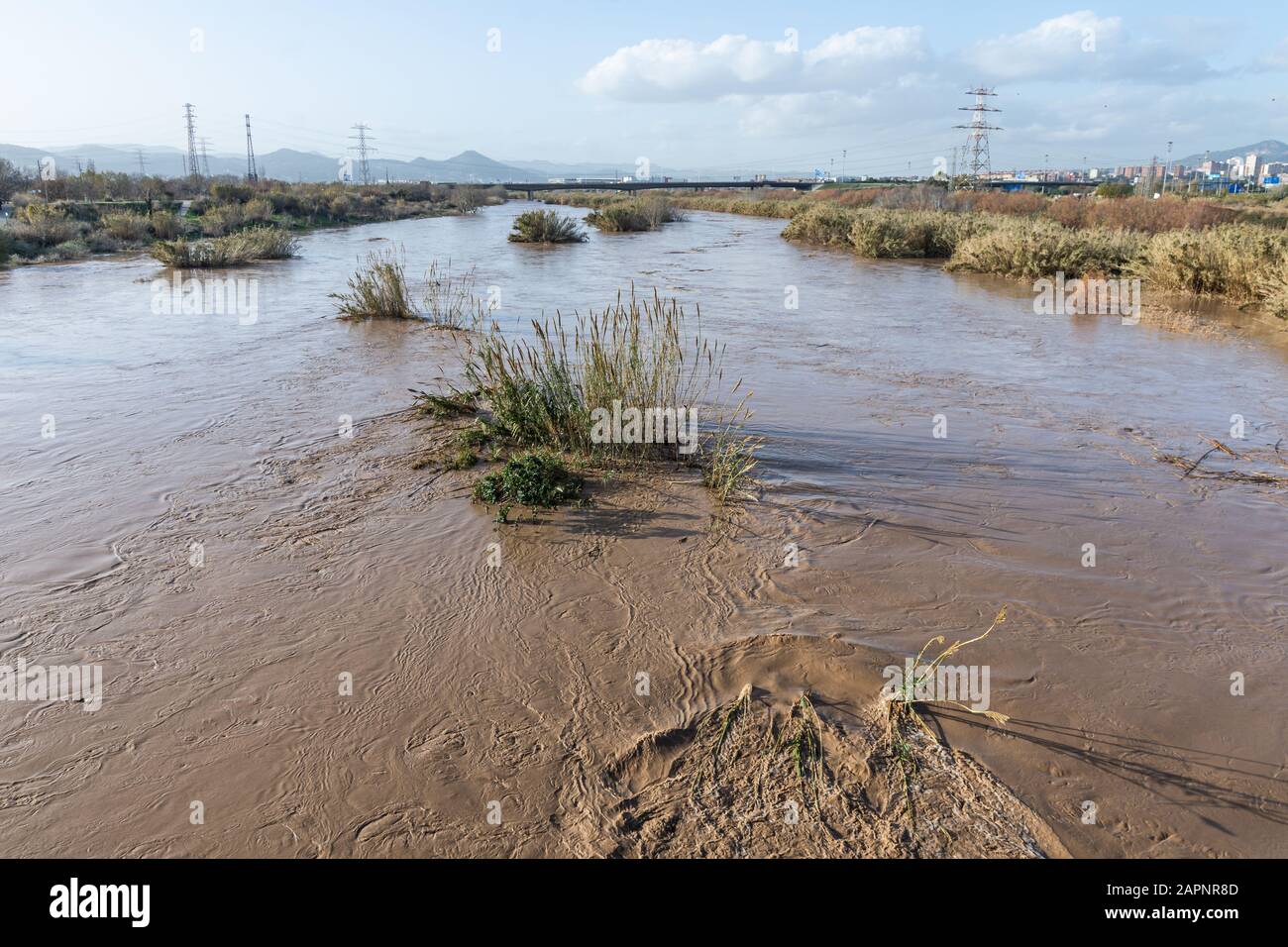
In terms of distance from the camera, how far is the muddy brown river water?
3.26 m

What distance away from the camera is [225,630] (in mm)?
4453

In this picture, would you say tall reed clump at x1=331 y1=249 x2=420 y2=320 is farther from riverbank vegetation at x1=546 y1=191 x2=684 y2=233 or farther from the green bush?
riverbank vegetation at x1=546 y1=191 x2=684 y2=233

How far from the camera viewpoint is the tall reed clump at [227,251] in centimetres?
2022

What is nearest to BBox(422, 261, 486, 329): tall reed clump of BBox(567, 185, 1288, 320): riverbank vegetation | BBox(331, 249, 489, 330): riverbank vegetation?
BBox(331, 249, 489, 330): riverbank vegetation

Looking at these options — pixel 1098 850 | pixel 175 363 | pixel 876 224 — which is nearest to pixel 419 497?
pixel 1098 850

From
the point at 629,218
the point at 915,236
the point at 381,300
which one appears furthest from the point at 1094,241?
the point at 629,218

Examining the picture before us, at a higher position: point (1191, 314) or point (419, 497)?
point (1191, 314)

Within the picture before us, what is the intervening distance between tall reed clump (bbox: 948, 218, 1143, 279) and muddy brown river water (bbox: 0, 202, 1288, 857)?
33.7ft

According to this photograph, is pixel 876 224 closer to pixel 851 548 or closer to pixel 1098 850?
pixel 851 548

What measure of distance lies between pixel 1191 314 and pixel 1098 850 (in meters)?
15.3

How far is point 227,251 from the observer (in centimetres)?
2139

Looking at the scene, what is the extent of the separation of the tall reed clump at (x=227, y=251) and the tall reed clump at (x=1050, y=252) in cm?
1972

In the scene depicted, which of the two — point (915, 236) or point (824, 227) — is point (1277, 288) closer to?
point (915, 236)

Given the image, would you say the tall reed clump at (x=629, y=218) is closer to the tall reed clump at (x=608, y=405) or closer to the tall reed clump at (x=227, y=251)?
the tall reed clump at (x=227, y=251)
